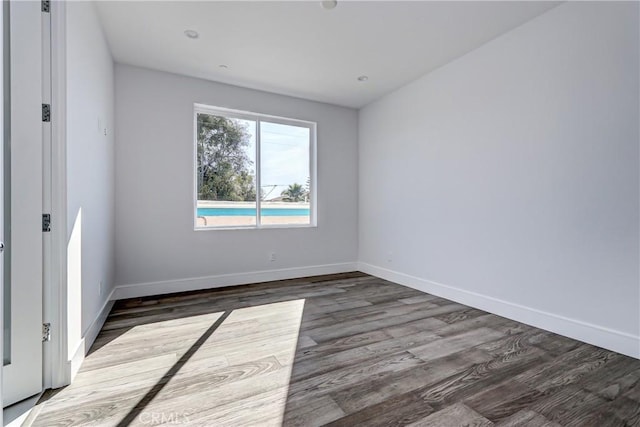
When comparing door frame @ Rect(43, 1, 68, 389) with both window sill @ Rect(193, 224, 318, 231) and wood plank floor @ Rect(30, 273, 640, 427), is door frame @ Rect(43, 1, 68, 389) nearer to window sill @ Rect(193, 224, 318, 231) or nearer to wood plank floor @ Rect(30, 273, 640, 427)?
wood plank floor @ Rect(30, 273, 640, 427)

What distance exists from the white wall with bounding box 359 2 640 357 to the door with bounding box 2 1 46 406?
11.5 ft

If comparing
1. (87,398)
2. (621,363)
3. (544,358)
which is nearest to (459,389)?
(544,358)

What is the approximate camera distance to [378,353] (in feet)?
7.16

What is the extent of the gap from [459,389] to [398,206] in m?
2.66

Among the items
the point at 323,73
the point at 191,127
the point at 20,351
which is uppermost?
the point at 323,73

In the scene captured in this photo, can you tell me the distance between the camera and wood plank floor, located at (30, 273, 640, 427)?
1.54 meters

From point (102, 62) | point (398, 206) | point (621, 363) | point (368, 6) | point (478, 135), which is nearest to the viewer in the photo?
point (621, 363)

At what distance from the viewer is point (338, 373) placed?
192cm

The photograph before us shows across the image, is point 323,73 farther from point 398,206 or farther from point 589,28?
point 589,28

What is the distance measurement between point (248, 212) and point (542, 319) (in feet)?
11.2

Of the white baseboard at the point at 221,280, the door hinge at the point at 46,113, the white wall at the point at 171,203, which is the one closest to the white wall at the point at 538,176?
the white baseboard at the point at 221,280

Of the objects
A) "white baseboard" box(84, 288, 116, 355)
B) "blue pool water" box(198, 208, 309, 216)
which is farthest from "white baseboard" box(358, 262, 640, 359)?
"white baseboard" box(84, 288, 116, 355)

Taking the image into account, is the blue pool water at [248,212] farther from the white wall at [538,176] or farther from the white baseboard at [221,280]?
the white wall at [538,176]

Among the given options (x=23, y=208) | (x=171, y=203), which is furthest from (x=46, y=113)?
(x=171, y=203)
